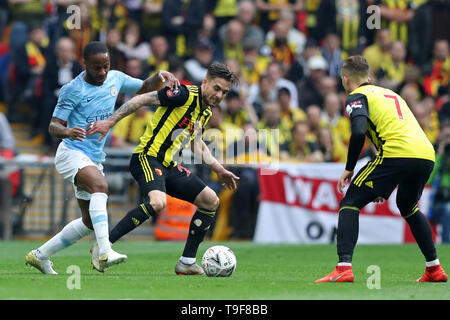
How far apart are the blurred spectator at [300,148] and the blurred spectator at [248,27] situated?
123 inches

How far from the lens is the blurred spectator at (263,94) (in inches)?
721

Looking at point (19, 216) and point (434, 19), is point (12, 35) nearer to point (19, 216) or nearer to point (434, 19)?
point (19, 216)

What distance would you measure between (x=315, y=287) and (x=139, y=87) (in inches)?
128

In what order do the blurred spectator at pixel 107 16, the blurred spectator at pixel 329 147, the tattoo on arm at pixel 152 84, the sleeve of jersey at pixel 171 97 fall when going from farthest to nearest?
the blurred spectator at pixel 107 16 < the blurred spectator at pixel 329 147 < the tattoo on arm at pixel 152 84 < the sleeve of jersey at pixel 171 97

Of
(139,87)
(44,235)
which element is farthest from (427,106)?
(139,87)

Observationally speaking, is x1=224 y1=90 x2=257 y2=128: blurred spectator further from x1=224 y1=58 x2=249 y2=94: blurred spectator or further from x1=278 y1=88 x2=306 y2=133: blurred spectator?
x1=278 y1=88 x2=306 y2=133: blurred spectator

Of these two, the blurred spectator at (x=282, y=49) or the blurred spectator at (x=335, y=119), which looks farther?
the blurred spectator at (x=282, y=49)

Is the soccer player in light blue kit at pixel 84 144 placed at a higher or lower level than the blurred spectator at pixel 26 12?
lower

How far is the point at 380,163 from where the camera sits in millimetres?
8742

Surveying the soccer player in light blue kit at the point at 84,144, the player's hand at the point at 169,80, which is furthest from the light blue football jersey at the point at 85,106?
the player's hand at the point at 169,80

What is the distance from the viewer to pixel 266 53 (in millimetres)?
19891

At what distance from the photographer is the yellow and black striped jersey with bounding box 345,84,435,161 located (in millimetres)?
8742

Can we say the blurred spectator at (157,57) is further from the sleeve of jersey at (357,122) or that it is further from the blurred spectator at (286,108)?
the sleeve of jersey at (357,122)

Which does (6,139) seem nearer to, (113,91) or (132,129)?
(132,129)
